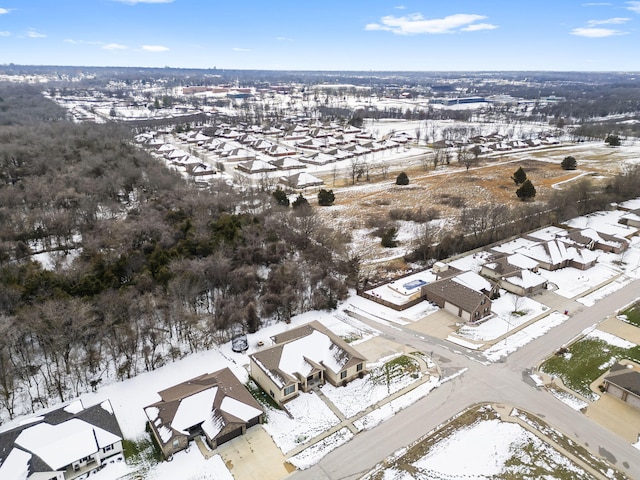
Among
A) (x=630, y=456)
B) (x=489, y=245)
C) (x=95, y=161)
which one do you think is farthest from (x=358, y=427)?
(x=95, y=161)

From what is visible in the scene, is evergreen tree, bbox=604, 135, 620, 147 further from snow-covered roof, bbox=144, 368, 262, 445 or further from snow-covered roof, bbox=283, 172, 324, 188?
snow-covered roof, bbox=144, 368, 262, 445

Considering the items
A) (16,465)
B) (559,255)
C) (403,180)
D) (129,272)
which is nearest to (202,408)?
(16,465)

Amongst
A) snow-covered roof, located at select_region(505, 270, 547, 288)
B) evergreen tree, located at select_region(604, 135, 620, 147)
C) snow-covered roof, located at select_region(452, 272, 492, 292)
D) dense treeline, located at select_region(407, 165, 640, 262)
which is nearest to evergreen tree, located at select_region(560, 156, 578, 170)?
dense treeline, located at select_region(407, 165, 640, 262)

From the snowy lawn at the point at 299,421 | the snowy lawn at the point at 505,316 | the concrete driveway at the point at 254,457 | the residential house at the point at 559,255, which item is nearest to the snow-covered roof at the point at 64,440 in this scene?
the concrete driveway at the point at 254,457

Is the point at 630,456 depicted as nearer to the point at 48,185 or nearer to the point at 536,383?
the point at 536,383

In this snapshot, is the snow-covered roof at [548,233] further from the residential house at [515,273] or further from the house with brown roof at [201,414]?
the house with brown roof at [201,414]
